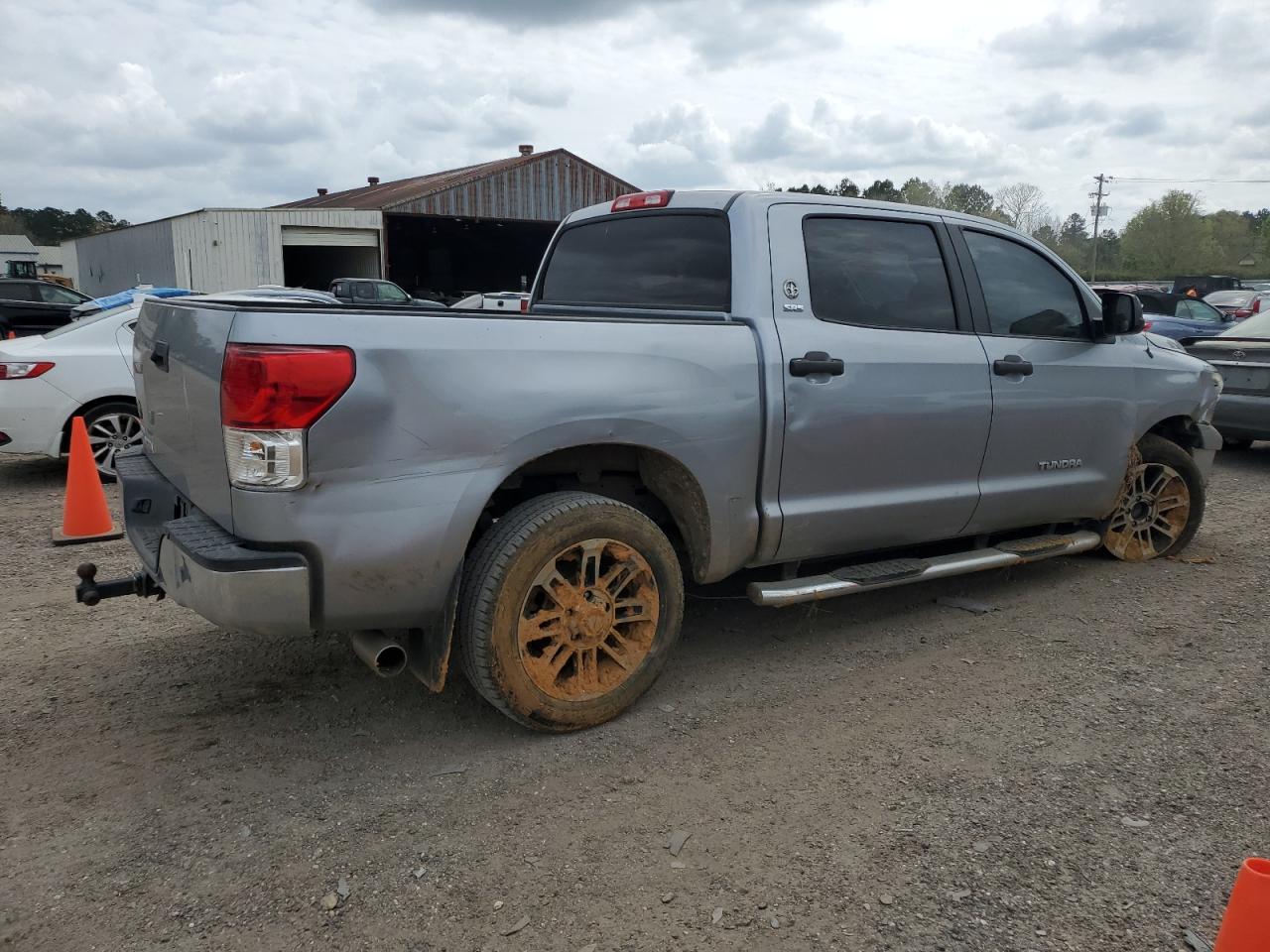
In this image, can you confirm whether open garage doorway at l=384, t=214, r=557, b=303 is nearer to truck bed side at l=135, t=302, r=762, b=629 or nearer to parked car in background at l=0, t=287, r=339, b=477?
parked car in background at l=0, t=287, r=339, b=477

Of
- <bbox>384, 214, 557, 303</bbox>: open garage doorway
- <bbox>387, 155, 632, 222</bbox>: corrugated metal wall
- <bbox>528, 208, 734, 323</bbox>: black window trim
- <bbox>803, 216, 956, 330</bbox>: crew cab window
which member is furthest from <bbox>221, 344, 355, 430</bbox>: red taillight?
<bbox>384, 214, 557, 303</bbox>: open garage doorway

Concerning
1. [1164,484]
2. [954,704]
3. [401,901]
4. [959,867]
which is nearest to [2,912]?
[401,901]

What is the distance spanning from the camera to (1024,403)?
4.45m

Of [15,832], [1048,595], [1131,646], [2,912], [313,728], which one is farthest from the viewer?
[1048,595]

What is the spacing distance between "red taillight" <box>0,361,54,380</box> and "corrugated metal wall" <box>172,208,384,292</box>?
69.6 ft

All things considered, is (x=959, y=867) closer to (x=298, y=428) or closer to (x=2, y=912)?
(x=298, y=428)

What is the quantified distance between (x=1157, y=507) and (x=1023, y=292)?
177 cm

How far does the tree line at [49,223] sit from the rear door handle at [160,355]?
10707 cm

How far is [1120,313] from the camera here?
473cm

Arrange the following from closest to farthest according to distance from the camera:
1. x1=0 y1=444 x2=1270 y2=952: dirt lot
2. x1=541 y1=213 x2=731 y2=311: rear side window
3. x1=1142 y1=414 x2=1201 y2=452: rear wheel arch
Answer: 1. x1=0 y1=444 x2=1270 y2=952: dirt lot
2. x1=541 y1=213 x2=731 y2=311: rear side window
3. x1=1142 y1=414 x2=1201 y2=452: rear wheel arch

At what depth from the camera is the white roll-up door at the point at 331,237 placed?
28.3m

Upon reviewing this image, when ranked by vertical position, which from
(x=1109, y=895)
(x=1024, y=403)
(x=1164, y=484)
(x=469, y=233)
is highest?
(x=469, y=233)

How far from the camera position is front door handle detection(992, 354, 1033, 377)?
4324mm

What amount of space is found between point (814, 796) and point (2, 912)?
2242 millimetres
